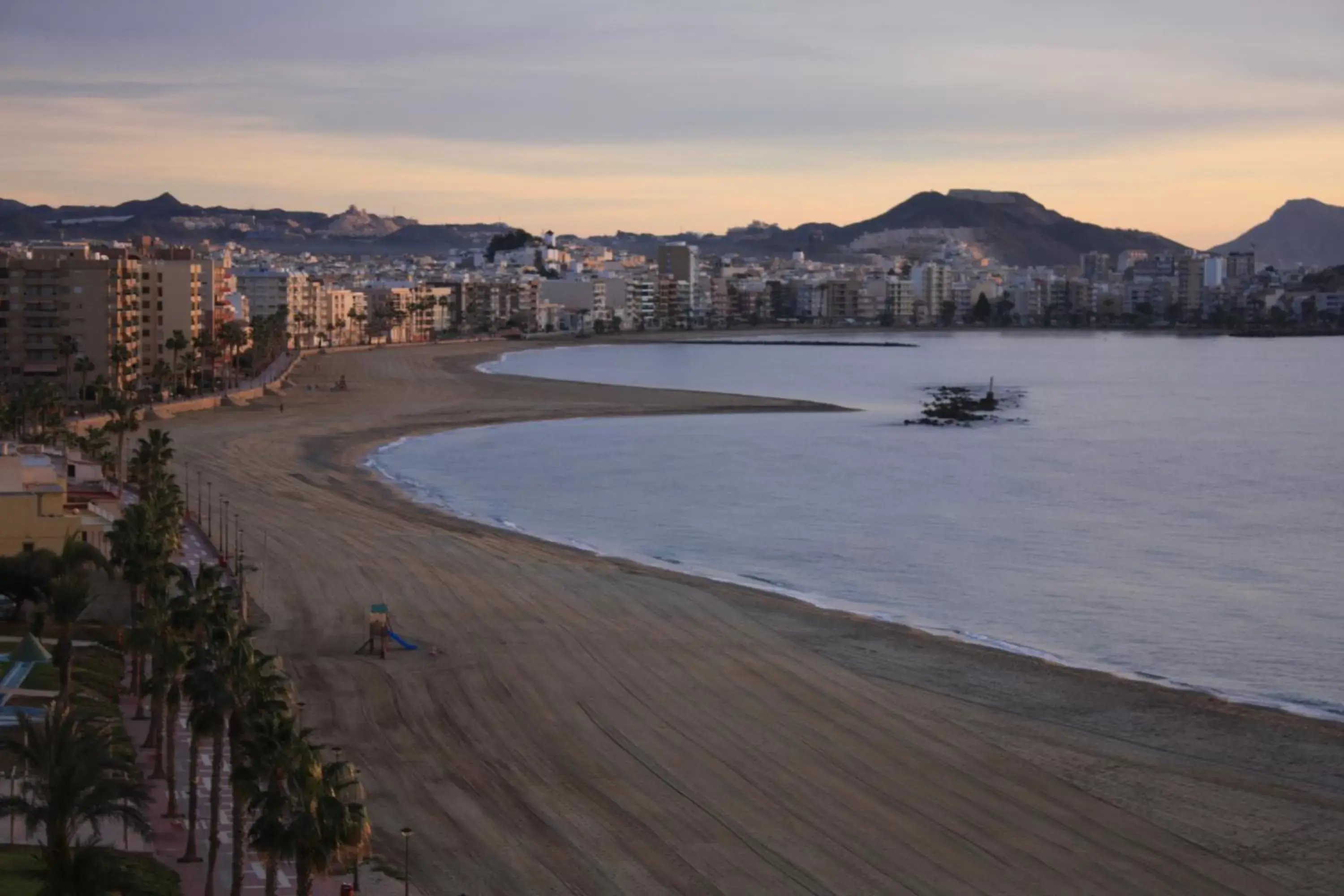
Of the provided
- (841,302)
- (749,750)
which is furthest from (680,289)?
(749,750)

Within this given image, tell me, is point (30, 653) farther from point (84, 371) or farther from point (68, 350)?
point (68, 350)

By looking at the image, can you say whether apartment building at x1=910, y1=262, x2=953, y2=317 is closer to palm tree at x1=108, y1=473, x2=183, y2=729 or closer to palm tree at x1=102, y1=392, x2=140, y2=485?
palm tree at x1=102, y1=392, x2=140, y2=485

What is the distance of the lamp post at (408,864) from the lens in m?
11.6

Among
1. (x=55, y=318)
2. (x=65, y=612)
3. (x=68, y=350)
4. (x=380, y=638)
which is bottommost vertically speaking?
(x=380, y=638)

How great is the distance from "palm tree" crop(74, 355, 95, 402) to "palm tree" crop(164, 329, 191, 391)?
3.82m

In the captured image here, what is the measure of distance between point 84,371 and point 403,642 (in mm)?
32138

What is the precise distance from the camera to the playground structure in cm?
1933

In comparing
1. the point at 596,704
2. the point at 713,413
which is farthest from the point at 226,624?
the point at 713,413

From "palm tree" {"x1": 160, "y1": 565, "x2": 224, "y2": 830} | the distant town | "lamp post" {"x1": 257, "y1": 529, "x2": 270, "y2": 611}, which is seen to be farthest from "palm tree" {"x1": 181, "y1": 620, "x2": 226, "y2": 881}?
the distant town

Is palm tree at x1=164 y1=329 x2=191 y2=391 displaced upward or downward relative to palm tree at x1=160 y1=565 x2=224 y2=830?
upward

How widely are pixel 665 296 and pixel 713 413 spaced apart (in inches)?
3820

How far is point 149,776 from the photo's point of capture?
47.0 feet

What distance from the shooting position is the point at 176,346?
178 feet

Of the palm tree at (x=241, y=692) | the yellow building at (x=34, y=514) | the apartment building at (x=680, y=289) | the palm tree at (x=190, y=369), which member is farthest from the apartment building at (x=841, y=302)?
the palm tree at (x=241, y=692)
